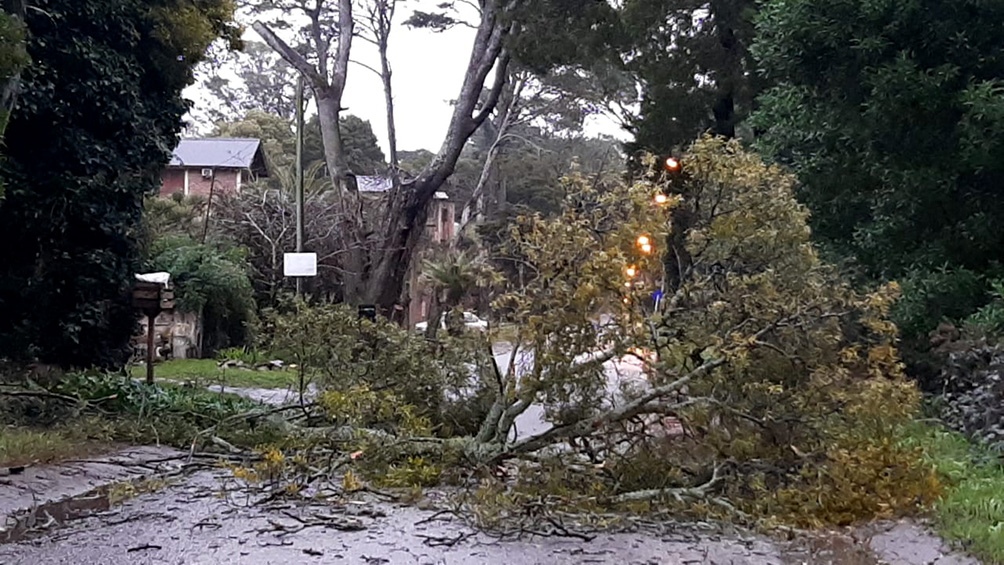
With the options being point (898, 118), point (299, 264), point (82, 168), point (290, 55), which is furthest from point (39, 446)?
point (290, 55)

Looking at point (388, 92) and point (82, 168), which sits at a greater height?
point (388, 92)

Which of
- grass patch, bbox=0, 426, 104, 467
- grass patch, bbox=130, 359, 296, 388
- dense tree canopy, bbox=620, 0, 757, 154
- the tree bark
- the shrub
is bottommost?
grass patch, bbox=130, 359, 296, 388

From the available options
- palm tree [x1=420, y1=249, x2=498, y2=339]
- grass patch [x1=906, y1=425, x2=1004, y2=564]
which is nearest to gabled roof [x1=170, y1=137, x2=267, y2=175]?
palm tree [x1=420, y1=249, x2=498, y2=339]

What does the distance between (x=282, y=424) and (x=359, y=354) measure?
0.87 m

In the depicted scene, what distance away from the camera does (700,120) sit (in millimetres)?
12688

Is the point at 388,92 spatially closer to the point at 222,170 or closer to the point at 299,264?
the point at 222,170

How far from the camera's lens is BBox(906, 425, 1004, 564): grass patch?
188 inches

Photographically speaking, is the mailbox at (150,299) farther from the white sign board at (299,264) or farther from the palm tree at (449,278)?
→ the palm tree at (449,278)

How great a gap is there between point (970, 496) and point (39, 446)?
622 centimetres

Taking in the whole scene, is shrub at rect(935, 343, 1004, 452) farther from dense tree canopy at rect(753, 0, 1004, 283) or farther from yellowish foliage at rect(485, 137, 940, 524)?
dense tree canopy at rect(753, 0, 1004, 283)

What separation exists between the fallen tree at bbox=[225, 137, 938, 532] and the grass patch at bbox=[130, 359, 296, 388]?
570 cm

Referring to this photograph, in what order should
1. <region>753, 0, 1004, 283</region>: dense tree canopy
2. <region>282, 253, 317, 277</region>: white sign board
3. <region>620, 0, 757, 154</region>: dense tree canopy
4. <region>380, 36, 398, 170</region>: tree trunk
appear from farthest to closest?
1. <region>380, 36, 398, 170</region>: tree trunk
2. <region>282, 253, 317, 277</region>: white sign board
3. <region>620, 0, 757, 154</region>: dense tree canopy
4. <region>753, 0, 1004, 283</region>: dense tree canopy

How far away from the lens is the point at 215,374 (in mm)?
12758

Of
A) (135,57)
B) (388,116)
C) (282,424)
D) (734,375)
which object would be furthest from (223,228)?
(734,375)
